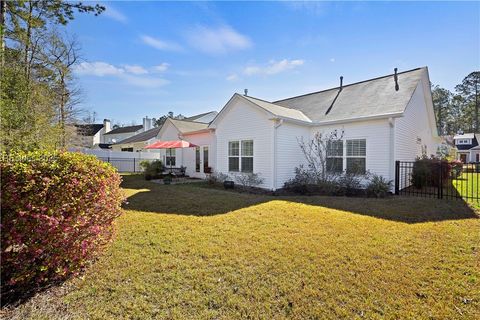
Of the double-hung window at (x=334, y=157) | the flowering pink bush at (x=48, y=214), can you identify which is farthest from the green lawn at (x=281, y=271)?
the double-hung window at (x=334, y=157)

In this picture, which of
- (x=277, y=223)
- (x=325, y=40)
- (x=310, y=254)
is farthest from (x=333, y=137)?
(x=310, y=254)

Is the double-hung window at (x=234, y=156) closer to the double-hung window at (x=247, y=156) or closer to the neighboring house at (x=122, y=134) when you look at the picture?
the double-hung window at (x=247, y=156)

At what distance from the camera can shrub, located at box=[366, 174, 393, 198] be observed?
9.41 metres

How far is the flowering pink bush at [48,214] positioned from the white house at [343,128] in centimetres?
857

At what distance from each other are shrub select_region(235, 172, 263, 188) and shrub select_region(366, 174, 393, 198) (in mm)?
4967

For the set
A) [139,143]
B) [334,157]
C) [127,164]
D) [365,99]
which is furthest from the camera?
[139,143]

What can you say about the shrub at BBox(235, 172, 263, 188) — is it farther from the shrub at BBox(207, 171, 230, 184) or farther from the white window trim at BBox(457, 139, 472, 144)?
the white window trim at BBox(457, 139, 472, 144)

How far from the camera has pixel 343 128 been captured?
1120 centimetres

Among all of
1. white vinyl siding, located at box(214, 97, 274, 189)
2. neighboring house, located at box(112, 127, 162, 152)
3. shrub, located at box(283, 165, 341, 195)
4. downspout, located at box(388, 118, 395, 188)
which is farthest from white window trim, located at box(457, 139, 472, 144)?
neighboring house, located at box(112, 127, 162, 152)

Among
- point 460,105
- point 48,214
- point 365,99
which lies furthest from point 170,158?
point 460,105

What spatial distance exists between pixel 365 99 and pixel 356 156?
3.44 meters

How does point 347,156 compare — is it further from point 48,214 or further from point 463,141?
point 463,141

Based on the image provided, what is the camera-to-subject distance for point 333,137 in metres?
11.5

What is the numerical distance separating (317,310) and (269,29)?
11.2 meters
